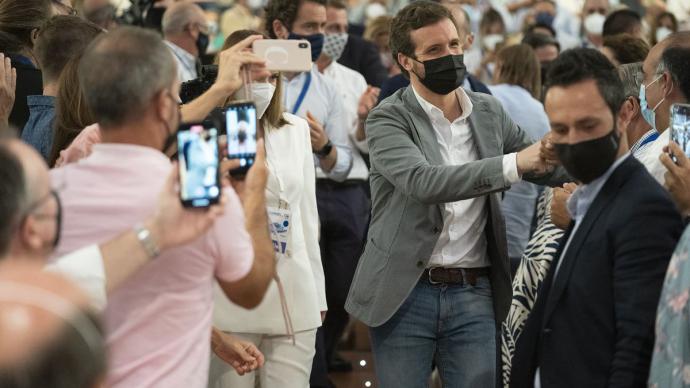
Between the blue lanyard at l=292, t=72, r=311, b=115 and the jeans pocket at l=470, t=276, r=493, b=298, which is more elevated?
the blue lanyard at l=292, t=72, r=311, b=115

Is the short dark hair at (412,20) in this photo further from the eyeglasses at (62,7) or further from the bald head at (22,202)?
the bald head at (22,202)

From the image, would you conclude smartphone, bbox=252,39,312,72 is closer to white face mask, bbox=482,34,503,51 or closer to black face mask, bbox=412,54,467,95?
black face mask, bbox=412,54,467,95

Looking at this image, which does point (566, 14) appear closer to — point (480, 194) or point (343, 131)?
point (343, 131)

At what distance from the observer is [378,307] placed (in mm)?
4430

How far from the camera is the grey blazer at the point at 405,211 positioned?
171 inches

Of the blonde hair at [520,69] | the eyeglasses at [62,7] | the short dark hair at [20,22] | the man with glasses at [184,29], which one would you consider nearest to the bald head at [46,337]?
the short dark hair at [20,22]

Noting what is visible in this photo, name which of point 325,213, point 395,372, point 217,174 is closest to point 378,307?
point 395,372

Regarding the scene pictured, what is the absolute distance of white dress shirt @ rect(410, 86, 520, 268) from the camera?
443 centimetres

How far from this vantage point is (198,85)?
14.7 ft

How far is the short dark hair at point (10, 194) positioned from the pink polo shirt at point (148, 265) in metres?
0.41

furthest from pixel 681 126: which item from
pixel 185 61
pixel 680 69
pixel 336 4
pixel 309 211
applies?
pixel 336 4

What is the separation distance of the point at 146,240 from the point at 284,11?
4.27 metres

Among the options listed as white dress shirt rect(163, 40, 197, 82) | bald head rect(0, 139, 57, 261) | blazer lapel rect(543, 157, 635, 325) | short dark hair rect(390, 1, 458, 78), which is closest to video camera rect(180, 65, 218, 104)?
short dark hair rect(390, 1, 458, 78)

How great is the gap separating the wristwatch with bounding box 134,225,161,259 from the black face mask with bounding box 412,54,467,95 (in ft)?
6.72
